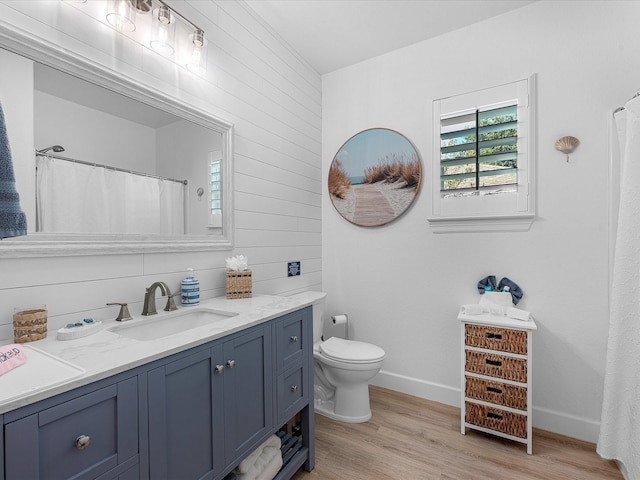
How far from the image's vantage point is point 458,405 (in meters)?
2.27

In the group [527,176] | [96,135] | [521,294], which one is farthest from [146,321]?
[527,176]

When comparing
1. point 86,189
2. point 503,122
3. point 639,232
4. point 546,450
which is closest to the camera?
point 86,189

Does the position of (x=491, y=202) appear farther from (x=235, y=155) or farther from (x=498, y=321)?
(x=235, y=155)

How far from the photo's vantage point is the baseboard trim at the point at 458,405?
74.8 inches

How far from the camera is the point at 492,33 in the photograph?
2160 millimetres

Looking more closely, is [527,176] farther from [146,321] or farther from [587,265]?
[146,321]

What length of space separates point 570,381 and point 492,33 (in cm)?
231

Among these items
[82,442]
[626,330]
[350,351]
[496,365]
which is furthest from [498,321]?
[82,442]

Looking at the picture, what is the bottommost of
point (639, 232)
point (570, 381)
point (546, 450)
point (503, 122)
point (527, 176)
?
point (546, 450)

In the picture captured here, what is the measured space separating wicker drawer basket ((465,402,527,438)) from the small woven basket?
7.16 feet

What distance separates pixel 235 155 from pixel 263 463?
5.44ft

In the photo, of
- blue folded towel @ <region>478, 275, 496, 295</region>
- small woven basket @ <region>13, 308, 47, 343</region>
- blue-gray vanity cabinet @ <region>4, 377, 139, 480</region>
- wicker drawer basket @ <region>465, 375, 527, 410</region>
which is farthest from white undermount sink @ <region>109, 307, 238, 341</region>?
blue folded towel @ <region>478, 275, 496, 295</region>

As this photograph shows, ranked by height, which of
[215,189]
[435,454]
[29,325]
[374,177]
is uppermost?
[374,177]

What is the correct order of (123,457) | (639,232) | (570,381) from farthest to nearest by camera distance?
(570,381) → (639,232) → (123,457)
